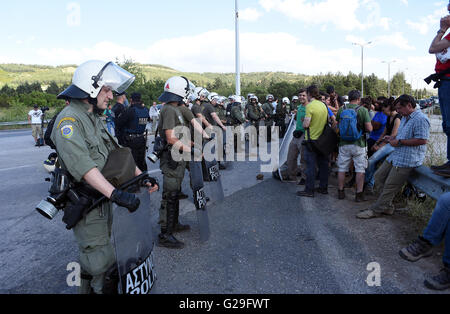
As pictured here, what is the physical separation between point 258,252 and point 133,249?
1.77 m

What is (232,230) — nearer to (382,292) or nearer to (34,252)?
(382,292)

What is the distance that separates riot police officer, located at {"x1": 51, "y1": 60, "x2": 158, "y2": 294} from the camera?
213 cm

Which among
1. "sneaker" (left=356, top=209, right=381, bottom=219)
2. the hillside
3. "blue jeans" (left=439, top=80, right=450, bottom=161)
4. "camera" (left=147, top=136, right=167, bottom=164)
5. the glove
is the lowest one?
"sneaker" (left=356, top=209, right=381, bottom=219)

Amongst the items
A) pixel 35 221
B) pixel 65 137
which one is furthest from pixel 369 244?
pixel 35 221

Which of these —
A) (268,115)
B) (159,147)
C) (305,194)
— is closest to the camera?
(159,147)

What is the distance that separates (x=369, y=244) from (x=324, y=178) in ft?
7.70

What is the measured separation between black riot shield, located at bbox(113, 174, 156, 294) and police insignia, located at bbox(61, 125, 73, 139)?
1.88 ft

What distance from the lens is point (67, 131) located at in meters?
2.16

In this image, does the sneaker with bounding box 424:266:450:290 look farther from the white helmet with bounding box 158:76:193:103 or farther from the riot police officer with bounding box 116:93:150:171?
the riot police officer with bounding box 116:93:150:171

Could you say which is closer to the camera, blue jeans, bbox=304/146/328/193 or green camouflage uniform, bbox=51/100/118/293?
green camouflage uniform, bbox=51/100/118/293

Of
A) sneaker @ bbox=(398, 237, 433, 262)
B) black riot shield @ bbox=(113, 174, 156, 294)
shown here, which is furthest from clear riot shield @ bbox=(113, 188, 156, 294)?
sneaker @ bbox=(398, 237, 433, 262)

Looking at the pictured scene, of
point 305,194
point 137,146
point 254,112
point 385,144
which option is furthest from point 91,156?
point 254,112

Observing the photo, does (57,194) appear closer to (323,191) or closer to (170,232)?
(170,232)

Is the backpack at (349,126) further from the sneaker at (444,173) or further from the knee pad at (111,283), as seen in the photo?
the knee pad at (111,283)
